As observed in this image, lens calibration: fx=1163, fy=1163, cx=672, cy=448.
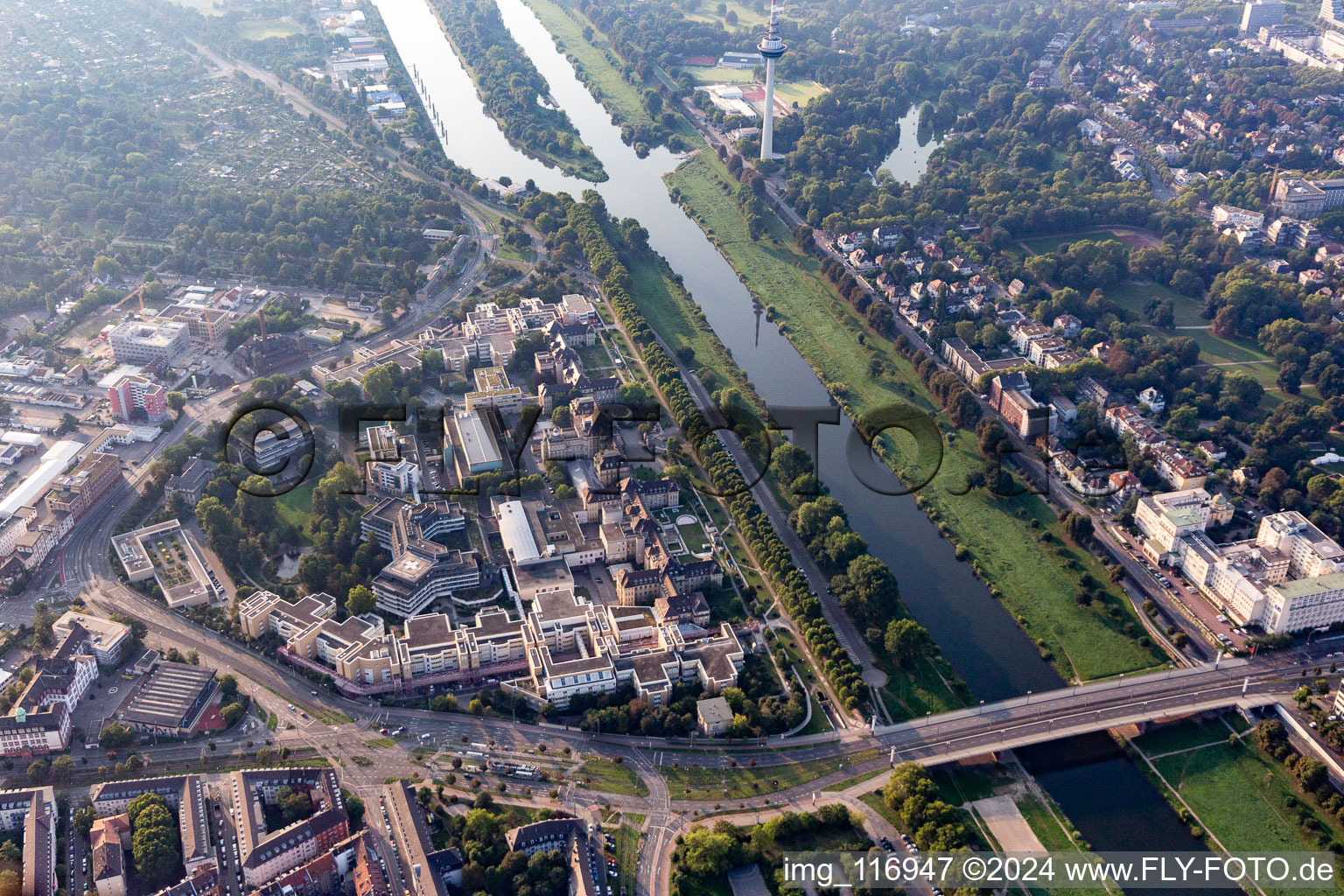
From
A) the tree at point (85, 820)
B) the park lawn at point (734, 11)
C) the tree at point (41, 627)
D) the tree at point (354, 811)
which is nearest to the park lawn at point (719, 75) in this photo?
the park lawn at point (734, 11)

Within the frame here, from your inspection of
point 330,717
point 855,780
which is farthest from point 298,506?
point 855,780

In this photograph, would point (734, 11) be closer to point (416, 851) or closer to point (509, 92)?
point (509, 92)

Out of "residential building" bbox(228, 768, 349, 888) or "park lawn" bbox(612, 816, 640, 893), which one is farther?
"park lawn" bbox(612, 816, 640, 893)

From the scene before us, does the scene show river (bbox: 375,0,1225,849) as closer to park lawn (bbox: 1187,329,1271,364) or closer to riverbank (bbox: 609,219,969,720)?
riverbank (bbox: 609,219,969,720)

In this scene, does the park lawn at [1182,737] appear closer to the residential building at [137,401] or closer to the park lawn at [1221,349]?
the park lawn at [1221,349]

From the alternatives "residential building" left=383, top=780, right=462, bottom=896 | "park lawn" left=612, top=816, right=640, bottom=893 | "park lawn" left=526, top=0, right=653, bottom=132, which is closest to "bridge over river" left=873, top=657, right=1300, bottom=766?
"park lawn" left=612, top=816, right=640, bottom=893
